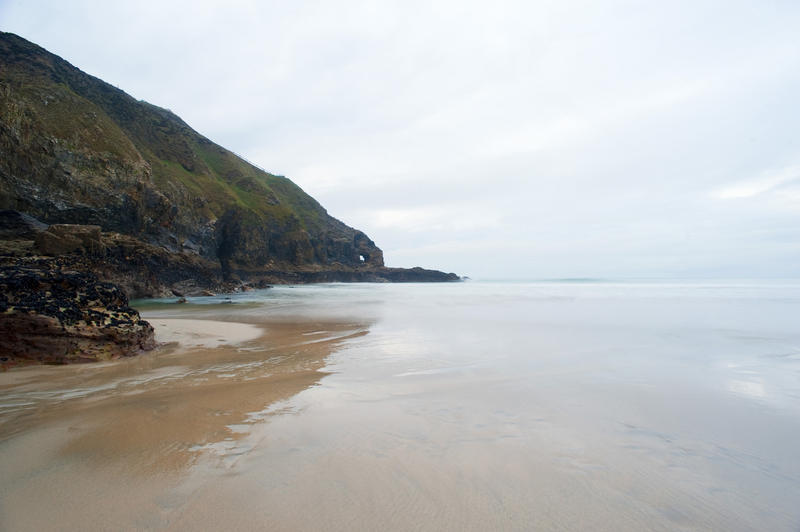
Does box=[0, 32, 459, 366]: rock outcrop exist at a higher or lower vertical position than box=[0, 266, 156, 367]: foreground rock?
higher

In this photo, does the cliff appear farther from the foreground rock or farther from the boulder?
the foreground rock

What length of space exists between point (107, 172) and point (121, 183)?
1.06 metres

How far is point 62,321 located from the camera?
5.38 meters

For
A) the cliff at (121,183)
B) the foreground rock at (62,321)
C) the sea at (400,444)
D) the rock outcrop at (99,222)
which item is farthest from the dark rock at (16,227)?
the sea at (400,444)

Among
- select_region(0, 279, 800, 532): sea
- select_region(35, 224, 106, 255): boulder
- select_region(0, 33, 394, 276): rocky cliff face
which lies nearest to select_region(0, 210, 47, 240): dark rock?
select_region(35, 224, 106, 255): boulder

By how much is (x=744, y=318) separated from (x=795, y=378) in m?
9.50

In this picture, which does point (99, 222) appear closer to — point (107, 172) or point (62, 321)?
point (107, 172)

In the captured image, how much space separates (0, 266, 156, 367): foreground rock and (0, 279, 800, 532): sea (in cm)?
48

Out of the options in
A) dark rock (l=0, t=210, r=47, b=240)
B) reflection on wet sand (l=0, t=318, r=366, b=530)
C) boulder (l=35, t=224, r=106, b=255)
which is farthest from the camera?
dark rock (l=0, t=210, r=47, b=240)

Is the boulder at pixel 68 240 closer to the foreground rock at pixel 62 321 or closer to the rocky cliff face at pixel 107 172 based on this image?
the rocky cliff face at pixel 107 172

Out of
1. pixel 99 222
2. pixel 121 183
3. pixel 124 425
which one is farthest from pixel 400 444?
pixel 121 183

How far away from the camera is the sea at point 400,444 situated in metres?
1.90

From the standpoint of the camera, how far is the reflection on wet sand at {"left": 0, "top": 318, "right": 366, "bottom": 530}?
1.89m

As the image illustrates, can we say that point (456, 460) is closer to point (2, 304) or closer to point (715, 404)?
point (715, 404)
